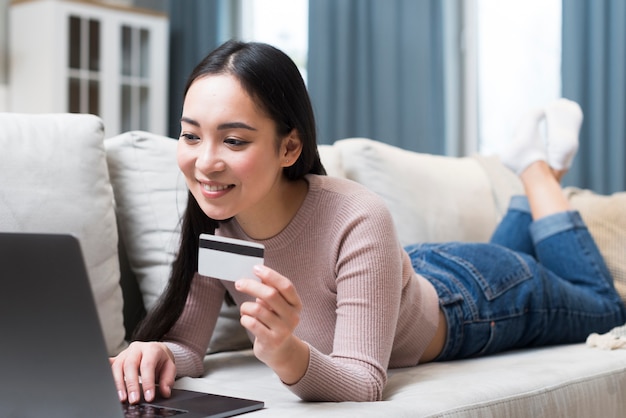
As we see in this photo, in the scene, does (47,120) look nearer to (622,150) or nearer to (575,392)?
(575,392)

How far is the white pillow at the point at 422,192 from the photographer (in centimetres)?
205

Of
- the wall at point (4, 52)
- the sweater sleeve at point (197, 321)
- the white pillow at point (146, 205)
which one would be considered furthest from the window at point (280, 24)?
the sweater sleeve at point (197, 321)

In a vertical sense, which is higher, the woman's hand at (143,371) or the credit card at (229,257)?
the credit card at (229,257)

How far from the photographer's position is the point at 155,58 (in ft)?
13.5

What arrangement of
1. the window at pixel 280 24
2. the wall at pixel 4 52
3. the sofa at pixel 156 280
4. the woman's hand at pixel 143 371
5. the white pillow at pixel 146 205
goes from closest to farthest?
1. the woman's hand at pixel 143 371
2. the sofa at pixel 156 280
3. the white pillow at pixel 146 205
4. the wall at pixel 4 52
5. the window at pixel 280 24

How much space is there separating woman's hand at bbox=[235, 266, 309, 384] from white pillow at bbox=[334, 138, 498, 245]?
1.06 m

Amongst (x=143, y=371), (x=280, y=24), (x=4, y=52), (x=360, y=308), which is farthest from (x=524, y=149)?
(x=4, y=52)

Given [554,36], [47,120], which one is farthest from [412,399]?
[554,36]

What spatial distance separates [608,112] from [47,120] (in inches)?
79.9

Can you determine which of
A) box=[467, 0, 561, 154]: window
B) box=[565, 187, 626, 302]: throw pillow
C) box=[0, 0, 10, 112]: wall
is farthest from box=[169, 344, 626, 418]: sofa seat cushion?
box=[0, 0, 10, 112]: wall

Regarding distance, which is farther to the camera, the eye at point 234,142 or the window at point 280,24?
the window at point 280,24

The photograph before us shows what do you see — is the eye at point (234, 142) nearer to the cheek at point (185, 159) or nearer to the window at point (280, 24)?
the cheek at point (185, 159)

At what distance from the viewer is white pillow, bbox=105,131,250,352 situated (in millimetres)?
1572

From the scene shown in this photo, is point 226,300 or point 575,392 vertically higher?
point 226,300
